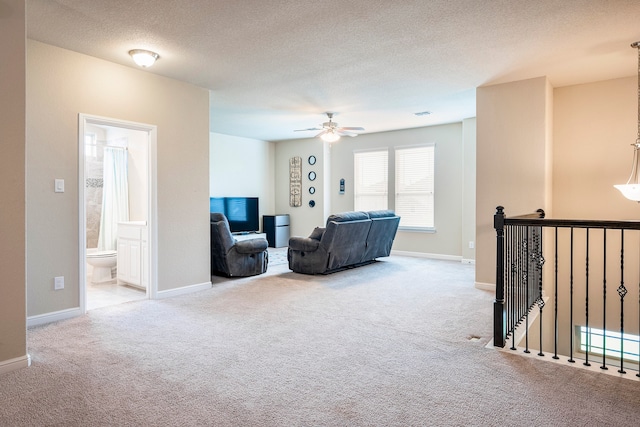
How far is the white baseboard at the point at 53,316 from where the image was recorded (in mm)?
3625

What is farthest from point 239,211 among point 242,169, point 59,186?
point 59,186

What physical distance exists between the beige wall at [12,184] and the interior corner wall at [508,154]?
4755 mm

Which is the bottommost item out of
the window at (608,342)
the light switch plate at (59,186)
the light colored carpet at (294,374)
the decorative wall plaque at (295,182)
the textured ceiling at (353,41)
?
the window at (608,342)

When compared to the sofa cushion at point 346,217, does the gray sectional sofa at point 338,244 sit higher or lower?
lower

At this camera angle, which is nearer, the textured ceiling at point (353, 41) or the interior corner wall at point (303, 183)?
the textured ceiling at point (353, 41)

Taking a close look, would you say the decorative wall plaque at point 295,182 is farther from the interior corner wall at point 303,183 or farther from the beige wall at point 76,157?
the beige wall at point 76,157

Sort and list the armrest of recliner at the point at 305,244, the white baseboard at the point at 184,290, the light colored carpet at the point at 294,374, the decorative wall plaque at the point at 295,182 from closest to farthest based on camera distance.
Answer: the light colored carpet at the point at 294,374 < the white baseboard at the point at 184,290 < the armrest of recliner at the point at 305,244 < the decorative wall plaque at the point at 295,182

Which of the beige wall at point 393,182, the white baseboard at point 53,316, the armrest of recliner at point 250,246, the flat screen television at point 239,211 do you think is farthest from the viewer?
the flat screen television at point 239,211

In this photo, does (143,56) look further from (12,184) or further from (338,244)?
(338,244)

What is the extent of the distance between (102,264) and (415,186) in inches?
225

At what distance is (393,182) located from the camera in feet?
27.3

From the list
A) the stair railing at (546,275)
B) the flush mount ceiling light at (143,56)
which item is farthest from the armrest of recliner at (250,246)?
the stair railing at (546,275)

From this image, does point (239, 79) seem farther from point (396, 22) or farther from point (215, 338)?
point (215, 338)

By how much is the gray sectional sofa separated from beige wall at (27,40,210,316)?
1.51 meters
